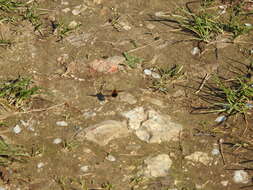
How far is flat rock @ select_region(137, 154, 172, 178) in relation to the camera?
3.89 m

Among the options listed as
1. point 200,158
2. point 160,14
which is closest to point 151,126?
point 200,158

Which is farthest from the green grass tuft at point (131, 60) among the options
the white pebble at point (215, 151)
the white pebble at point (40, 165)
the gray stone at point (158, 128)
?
the white pebble at point (40, 165)

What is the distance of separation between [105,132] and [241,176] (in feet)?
4.04

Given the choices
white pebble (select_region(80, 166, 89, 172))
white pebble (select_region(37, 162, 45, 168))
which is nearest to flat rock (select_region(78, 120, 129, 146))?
white pebble (select_region(80, 166, 89, 172))

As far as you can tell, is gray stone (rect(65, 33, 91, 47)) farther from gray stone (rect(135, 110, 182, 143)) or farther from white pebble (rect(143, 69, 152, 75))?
gray stone (rect(135, 110, 182, 143))

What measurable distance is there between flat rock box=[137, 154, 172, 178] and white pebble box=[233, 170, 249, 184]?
552 mm

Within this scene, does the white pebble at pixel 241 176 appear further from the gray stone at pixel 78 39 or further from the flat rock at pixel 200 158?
the gray stone at pixel 78 39

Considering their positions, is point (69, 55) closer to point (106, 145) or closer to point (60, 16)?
point (60, 16)

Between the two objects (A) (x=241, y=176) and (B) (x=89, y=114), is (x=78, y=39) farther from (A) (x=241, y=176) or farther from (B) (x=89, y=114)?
(A) (x=241, y=176)

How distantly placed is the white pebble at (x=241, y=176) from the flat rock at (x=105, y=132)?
1.03 m

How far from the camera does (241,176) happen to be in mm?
3875

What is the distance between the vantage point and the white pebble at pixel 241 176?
151 inches

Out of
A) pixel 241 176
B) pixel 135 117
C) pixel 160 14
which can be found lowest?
pixel 241 176

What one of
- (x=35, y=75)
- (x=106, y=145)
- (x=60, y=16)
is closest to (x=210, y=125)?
(x=106, y=145)
